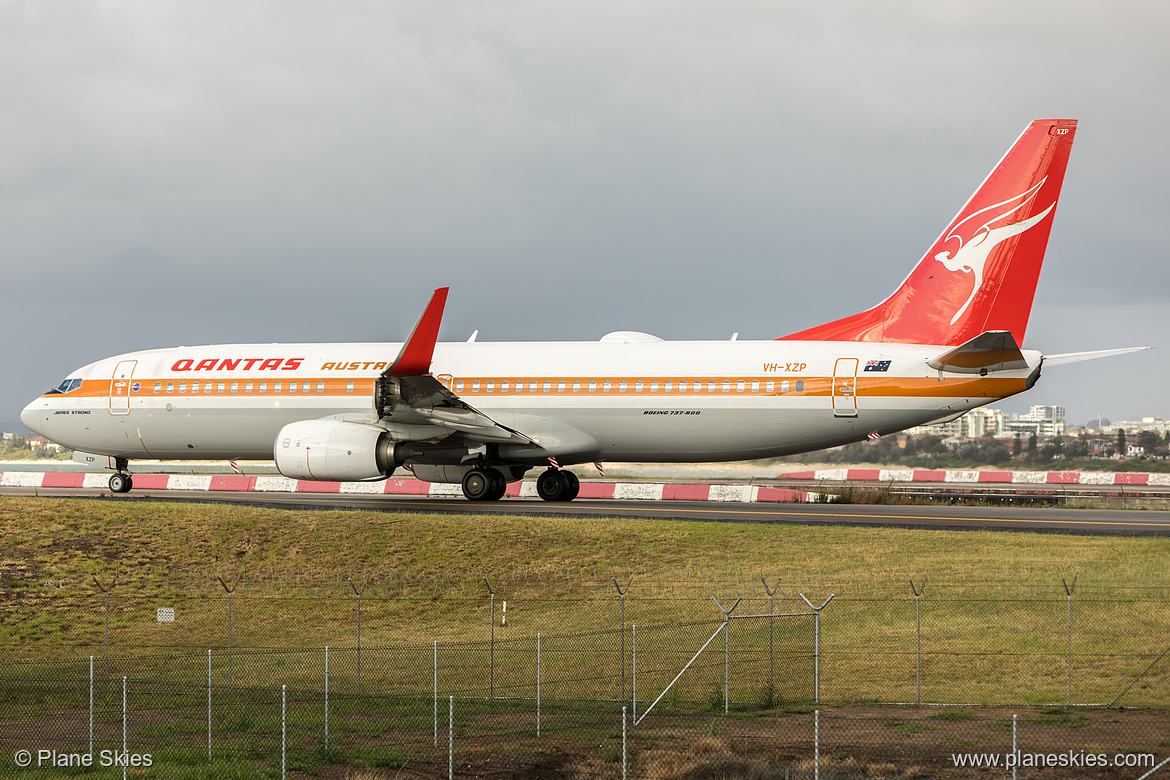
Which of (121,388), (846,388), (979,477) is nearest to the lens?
(846,388)

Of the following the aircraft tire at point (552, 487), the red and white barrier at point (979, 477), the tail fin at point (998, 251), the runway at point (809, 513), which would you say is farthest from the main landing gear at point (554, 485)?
the red and white barrier at point (979, 477)

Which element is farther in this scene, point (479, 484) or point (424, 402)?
point (479, 484)

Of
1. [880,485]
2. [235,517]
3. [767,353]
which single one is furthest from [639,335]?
[880,485]

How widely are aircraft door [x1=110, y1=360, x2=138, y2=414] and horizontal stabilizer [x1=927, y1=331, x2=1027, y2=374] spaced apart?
25003mm

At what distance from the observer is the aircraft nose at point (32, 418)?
123 ft

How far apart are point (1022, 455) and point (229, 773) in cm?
6873

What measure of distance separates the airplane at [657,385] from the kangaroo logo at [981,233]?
0.13 feet

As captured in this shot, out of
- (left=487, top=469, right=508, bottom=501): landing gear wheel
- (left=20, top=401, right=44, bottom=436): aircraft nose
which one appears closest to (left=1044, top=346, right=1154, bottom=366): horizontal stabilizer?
(left=487, top=469, right=508, bottom=501): landing gear wheel

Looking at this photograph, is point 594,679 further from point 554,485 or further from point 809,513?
point 554,485

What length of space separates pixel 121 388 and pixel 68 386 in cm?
248

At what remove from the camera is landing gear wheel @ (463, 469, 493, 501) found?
107 ft

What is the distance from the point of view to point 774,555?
2417 centimetres

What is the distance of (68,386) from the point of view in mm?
37000

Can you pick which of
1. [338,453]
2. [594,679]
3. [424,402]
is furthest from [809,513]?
[594,679]
